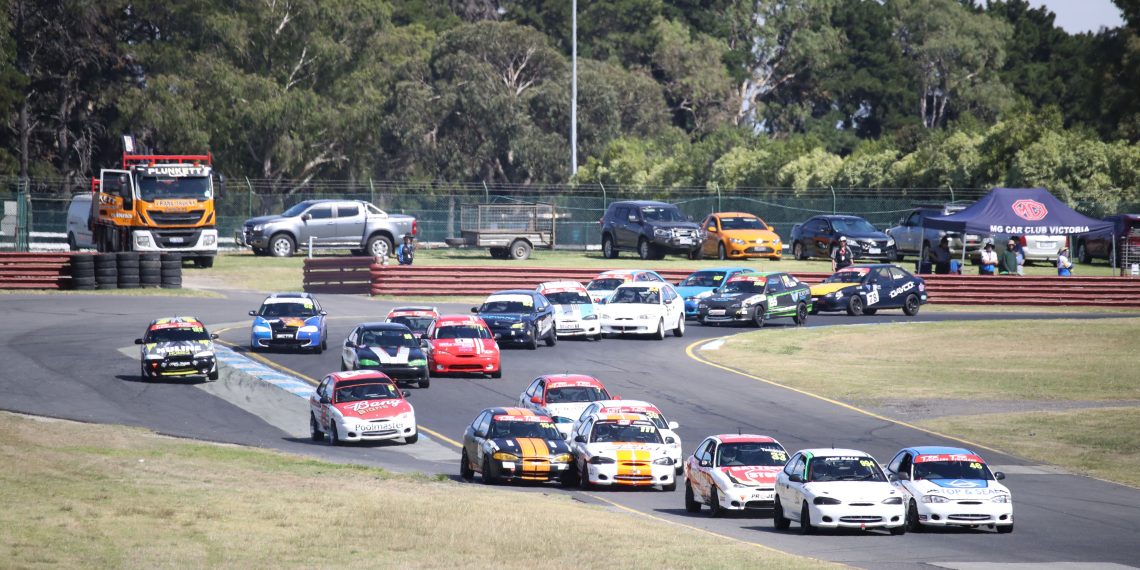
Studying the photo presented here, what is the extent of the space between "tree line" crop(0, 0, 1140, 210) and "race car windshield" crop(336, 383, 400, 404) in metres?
37.8

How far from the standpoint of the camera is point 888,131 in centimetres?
10794

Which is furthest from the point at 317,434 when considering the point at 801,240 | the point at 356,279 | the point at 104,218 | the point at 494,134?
the point at 494,134

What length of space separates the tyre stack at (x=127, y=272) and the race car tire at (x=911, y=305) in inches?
980

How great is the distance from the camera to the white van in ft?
187

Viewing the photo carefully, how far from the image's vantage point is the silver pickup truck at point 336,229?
5678cm

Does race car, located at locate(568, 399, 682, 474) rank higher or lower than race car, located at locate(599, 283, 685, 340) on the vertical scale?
lower

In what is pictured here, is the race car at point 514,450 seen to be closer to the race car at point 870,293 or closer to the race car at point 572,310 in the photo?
the race car at point 572,310

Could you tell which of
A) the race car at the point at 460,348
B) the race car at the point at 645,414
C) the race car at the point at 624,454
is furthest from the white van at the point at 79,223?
the race car at the point at 624,454

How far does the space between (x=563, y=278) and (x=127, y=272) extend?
14329 mm

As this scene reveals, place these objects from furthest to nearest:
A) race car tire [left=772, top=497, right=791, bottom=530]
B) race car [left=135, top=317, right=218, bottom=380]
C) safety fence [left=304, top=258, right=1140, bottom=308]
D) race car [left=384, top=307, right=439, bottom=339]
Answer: safety fence [left=304, top=258, right=1140, bottom=308], race car [left=384, top=307, right=439, bottom=339], race car [left=135, top=317, right=218, bottom=380], race car tire [left=772, top=497, right=791, bottom=530]

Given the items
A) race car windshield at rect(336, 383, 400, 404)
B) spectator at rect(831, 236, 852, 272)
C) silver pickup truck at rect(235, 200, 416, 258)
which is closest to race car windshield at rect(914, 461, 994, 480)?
race car windshield at rect(336, 383, 400, 404)

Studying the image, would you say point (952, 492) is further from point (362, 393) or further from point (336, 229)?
point (336, 229)

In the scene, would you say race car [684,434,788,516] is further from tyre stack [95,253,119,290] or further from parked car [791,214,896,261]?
parked car [791,214,896,261]

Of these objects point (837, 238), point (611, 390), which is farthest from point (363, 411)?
point (837, 238)
